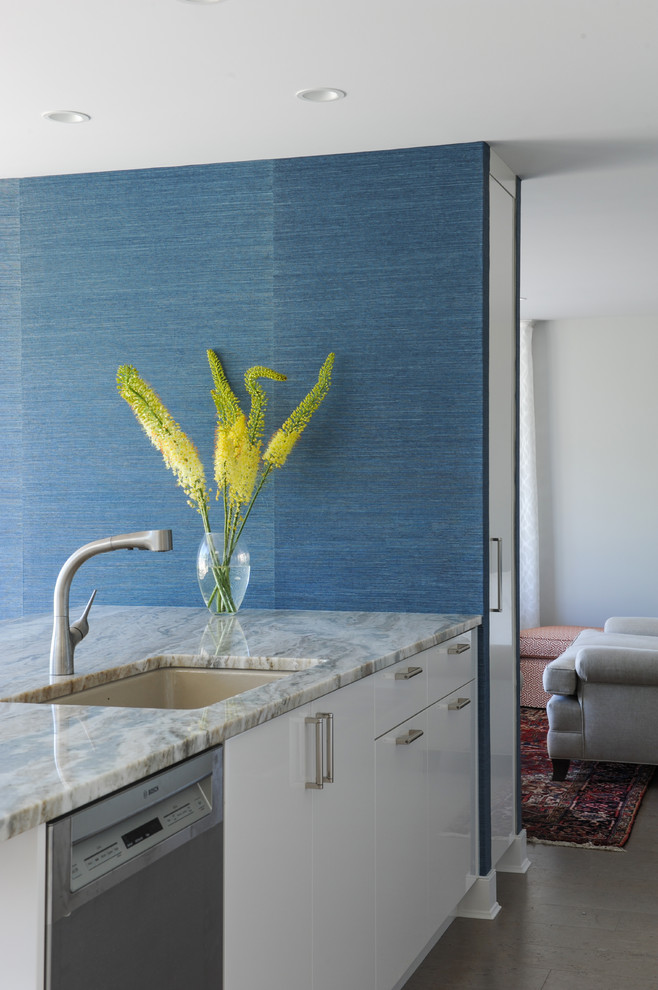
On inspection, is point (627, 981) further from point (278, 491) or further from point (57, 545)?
point (57, 545)

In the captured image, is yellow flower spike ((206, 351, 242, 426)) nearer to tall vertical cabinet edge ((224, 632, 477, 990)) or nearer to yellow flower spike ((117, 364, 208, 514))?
yellow flower spike ((117, 364, 208, 514))

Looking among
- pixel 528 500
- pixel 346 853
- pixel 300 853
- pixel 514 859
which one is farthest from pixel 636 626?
pixel 300 853

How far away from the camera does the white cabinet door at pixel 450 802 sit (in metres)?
3.08

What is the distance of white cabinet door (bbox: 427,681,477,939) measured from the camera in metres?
3.08

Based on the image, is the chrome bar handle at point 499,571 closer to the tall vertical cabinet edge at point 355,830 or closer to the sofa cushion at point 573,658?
the tall vertical cabinet edge at point 355,830

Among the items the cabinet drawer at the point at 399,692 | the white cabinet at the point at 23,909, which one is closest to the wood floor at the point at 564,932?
the cabinet drawer at the point at 399,692

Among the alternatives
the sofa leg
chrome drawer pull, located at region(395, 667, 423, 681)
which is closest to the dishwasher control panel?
chrome drawer pull, located at region(395, 667, 423, 681)

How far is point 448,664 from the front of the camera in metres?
3.23

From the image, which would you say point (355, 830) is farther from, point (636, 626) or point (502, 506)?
point (636, 626)

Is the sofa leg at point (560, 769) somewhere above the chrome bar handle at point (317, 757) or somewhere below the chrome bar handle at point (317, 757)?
below

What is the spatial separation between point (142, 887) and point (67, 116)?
2442 mm

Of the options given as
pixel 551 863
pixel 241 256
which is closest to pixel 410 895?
pixel 551 863

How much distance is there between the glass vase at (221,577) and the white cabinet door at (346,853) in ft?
3.18

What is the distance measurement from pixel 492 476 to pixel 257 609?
2.96 ft
